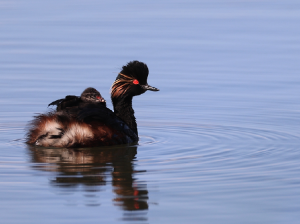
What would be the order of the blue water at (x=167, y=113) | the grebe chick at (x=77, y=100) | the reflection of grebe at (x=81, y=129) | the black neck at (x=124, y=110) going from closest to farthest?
the blue water at (x=167, y=113) → the reflection of grebe at (x=81, y=129) → the grebe chick at (x=77, y=100) → the black neck at (x=124, y=110)

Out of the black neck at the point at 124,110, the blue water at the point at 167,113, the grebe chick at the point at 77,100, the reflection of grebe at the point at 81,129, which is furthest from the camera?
the black neck at the point at 124,110

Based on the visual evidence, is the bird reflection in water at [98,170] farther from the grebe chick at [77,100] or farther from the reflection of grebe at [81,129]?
the grebe chick at [77,100]

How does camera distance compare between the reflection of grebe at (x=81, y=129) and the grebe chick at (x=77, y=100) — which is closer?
the reflection of grebe at (x=81, y=129)

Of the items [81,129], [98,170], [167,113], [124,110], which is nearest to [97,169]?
[98,170]

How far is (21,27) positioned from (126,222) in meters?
15.3

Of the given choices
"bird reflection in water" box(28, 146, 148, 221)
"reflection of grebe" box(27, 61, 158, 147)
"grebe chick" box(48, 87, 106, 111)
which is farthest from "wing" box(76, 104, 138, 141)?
"bird reflection in water" box(28, 146, 148, 221)

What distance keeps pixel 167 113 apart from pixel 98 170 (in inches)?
162

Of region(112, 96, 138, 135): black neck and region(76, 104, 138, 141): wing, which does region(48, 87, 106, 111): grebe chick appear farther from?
region(112, 96, 138, 135): black neck

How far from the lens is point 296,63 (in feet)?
53.5

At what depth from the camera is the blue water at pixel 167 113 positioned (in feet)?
23.2

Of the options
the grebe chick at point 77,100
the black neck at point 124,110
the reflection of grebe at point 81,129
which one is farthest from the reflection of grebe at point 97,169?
the black neck at point 124,110

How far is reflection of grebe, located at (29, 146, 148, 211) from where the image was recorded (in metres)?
7.33

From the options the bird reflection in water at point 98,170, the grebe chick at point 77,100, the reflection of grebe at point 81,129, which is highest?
the grebe chick at point 77,100

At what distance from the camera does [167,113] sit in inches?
487
